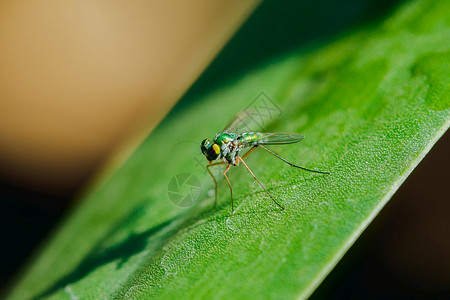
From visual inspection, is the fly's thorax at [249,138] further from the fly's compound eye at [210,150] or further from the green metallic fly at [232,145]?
the fly's compound eye at [210,150]

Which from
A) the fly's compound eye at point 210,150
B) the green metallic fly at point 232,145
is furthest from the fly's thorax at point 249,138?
the fly's compound eye at point 210,150

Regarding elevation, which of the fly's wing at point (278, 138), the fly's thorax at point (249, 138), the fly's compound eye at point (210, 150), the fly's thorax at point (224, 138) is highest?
the fly's wing at point (278, 138)

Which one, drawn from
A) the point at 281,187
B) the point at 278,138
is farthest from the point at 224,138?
the point at 281,187

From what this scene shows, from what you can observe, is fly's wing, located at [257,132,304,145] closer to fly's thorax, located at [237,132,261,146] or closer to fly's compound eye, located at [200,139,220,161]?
fly's thorax, located at [237,132,261,146]

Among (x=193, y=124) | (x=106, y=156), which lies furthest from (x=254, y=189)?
(x=106, y=156)

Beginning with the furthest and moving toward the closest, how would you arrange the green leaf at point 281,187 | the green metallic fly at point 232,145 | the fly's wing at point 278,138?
the green metallic fly at point 232,145
the fly's wing at point 278,138
the green leaf at point 281,187

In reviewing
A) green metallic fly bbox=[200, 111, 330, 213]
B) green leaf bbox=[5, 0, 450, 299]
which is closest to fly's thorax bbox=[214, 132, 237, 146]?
green metallic fly bbox=[200, 111, 330, 213]

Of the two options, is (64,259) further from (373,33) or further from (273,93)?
(373,33)
